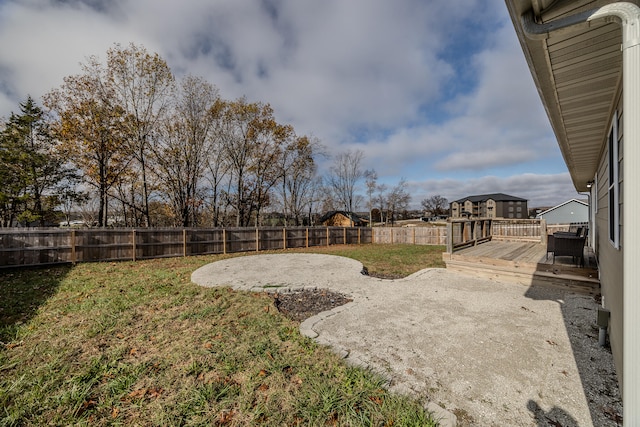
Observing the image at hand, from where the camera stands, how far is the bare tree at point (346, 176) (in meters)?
30.5

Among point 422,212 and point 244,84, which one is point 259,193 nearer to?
point 244,84

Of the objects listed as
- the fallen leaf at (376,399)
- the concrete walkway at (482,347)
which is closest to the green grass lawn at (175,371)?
the fallen leaf at (376,399)

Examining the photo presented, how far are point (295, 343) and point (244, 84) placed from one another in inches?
705

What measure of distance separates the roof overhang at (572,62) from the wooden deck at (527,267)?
2.85 metres

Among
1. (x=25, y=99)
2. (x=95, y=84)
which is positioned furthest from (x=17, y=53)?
(x=25, y=99)

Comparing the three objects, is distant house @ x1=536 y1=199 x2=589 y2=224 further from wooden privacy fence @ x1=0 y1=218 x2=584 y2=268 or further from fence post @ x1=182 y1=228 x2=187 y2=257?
fence post @ x1=182 y1=228 x2=187 y2=257

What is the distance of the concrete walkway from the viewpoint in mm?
2035

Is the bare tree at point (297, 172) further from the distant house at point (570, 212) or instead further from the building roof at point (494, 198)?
the building roof at point (494, 198)

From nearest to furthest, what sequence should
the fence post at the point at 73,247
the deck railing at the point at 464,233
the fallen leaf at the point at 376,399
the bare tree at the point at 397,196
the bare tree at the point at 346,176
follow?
the fallen leaf at the point at 376,399 < the deck railing at the point at 464,233 < the fence post at the point at 73,247 < the bare tree at the point at 346,176 < the bare tree at the point at 397,196

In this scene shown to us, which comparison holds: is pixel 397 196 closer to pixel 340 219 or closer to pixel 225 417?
pixel 340 219

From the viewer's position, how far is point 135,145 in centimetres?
1392

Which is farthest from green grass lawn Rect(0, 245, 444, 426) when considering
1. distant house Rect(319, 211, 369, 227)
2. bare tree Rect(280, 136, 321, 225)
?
distant house Rect(319, 211, 369, 227)

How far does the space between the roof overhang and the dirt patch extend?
13.7 ft

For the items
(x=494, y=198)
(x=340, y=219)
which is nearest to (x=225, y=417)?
(x=340, y=219)
